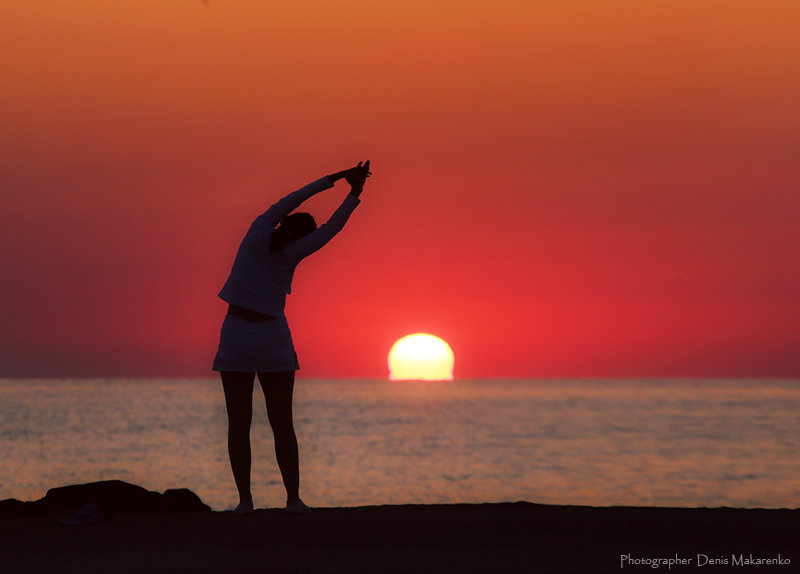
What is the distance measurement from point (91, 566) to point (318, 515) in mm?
2000

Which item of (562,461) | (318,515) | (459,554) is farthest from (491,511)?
(562,461)

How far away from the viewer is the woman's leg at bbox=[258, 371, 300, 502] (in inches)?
291

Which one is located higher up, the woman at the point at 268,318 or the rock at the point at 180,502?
the woman at the point at 268,318

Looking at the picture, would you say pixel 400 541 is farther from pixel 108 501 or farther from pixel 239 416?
pixel 108 501

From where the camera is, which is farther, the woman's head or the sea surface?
the sea surface

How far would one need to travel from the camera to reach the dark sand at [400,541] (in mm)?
5285

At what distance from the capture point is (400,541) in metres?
5.98

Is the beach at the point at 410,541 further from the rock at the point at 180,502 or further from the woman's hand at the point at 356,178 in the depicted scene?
the woman's hand at the point at 356,178

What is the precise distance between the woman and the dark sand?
511 millimetres

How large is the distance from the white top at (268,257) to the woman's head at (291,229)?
0.04 metres

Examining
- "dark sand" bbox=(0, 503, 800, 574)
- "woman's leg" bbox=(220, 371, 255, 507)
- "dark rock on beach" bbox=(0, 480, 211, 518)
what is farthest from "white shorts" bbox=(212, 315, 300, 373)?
"dark rock on beach" bbox=(0, 480, 211, 518)

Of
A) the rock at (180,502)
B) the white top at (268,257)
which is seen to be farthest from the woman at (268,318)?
the rock at (180,502)

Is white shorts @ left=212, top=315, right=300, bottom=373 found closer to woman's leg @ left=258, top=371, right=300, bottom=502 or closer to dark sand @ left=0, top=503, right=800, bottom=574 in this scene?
woman's leg @ left=258, top=371, right=300, bottom=502

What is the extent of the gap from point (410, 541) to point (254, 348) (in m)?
1.95
